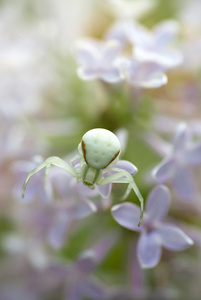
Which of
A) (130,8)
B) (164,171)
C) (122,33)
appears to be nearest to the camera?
(164,171)

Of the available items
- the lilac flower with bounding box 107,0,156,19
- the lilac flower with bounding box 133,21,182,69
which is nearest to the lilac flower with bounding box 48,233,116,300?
the lilac flower with bounding box 133,21,182,69

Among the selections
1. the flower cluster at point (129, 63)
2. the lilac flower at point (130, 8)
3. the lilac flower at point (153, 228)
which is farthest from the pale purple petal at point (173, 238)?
the lilac flower at point (130, 8)

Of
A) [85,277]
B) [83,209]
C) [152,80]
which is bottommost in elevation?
[85,277]

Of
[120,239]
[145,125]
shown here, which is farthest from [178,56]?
[120,239]

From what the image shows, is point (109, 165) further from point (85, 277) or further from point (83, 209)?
point (85, 277)

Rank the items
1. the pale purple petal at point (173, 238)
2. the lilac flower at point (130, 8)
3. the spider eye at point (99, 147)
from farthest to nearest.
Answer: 1. the lilac flower at point (130, 8)
2. the pale purple petal at point (173, 238)
3. the spider eye at point (99, 147)

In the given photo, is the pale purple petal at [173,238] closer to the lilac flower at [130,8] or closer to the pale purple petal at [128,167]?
the pale purple petal at [128,167]

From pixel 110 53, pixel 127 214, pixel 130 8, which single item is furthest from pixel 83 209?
pixel 130 8
